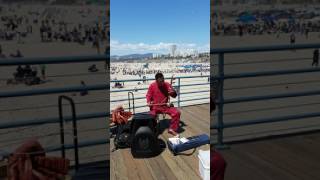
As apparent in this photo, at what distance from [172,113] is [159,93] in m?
0.33

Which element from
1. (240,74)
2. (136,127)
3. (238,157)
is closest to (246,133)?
(238,157)

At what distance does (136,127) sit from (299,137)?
4.82 ft

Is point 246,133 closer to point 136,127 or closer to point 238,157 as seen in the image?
point 238,157

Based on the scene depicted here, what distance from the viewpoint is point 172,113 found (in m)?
4.36

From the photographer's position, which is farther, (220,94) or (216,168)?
(220,94)

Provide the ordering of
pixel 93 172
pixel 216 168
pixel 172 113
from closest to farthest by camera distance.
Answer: pixel 216 168, pixel 93 172, pixel 172 113

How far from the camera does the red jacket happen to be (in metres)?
4.49

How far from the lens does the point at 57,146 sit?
214 centimetres

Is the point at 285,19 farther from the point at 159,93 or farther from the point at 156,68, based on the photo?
the point at 159,93

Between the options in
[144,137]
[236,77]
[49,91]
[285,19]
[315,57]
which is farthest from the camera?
[285,19]

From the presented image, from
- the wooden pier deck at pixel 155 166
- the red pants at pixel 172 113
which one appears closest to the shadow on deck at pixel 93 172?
the wooden pier deck at pixel 155 166

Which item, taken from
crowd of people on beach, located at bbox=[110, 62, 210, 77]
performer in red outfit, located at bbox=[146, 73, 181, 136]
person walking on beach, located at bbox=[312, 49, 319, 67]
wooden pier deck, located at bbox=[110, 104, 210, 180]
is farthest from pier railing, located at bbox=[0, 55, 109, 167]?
performer in red outfit, located at bbox=[146, 73, 181, 136]

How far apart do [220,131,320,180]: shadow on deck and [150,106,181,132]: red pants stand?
1206 millimetres

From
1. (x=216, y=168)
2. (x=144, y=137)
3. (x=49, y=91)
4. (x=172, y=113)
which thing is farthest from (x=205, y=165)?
(x=172, y=113)
